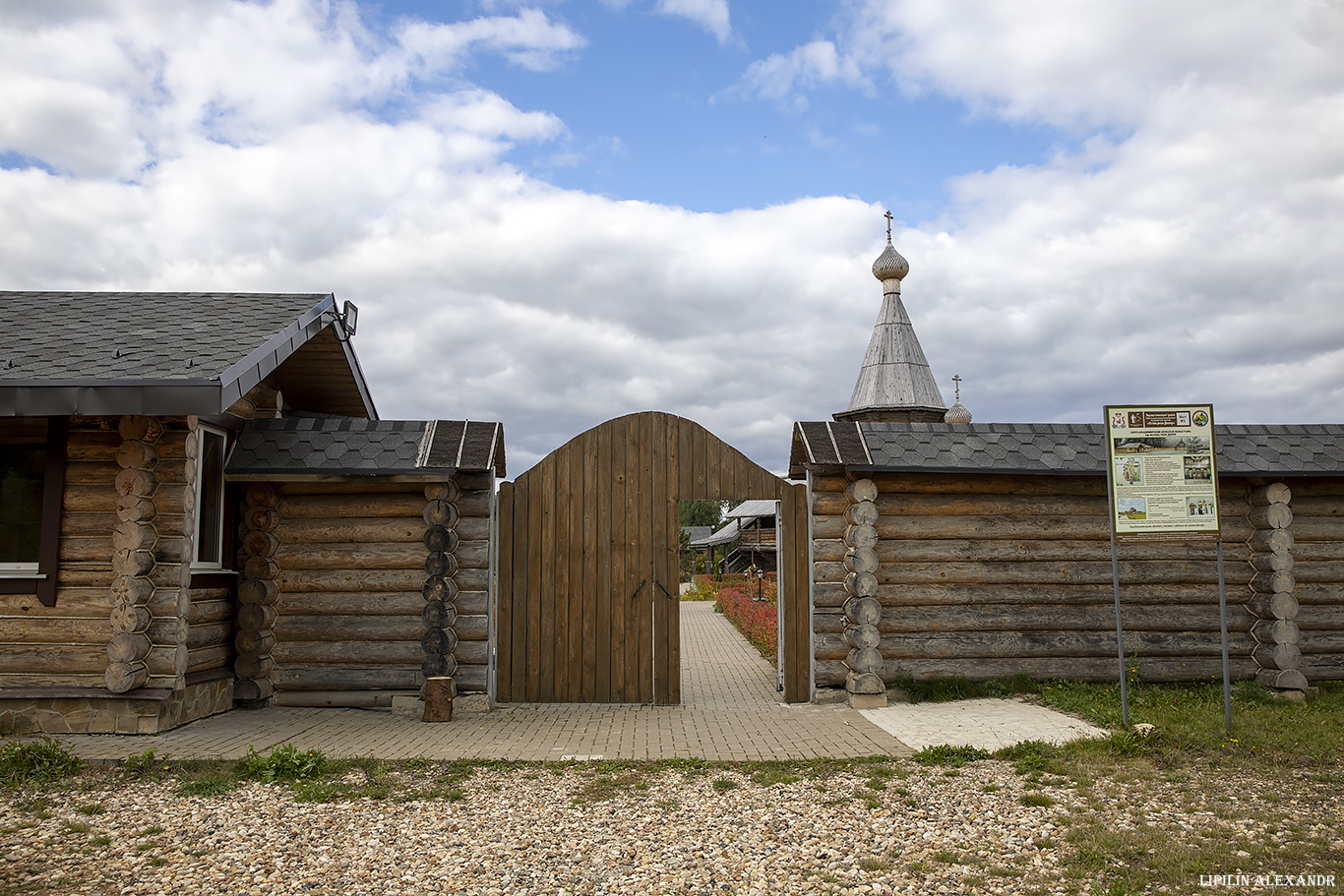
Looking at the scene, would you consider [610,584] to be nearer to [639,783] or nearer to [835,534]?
[835,534]

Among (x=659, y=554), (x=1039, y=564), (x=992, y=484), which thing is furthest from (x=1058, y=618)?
(x=659, y=554)

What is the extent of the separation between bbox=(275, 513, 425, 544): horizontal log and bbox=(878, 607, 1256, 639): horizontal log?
5613mm

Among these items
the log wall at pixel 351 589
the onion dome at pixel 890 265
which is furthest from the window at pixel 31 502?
the onion dome at pixel 890 265

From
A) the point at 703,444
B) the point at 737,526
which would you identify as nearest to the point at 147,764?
the point at 703,444

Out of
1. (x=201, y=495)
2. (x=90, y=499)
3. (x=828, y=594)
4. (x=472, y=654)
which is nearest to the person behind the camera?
(x=90, y=499)

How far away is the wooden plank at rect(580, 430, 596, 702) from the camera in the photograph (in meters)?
10.6

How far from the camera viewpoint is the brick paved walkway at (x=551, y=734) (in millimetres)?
7836

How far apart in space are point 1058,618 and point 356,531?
8.42 metres

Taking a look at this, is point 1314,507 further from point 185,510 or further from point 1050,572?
point 185,510

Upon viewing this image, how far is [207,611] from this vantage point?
9328 mm

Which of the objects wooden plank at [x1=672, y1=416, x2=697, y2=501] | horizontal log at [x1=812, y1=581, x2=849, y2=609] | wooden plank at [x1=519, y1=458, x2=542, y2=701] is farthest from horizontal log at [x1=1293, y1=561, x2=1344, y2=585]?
wooden plank at [x1=519, y1=458, x2=542, y2=701]

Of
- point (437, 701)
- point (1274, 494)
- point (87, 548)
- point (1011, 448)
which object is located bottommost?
point (437, 701)

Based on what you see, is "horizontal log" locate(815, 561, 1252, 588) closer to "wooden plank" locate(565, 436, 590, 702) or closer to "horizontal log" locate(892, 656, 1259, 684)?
"horizontal log" locate(892, 656, 1259, 684)

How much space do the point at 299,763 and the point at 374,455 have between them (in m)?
3.70
